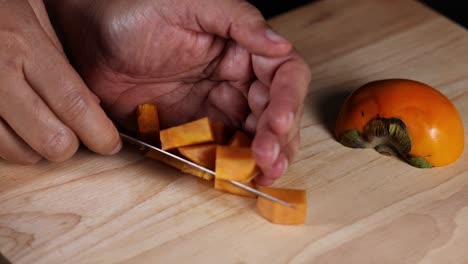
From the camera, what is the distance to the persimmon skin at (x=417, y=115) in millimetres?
1732

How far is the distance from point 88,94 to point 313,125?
64 centimetres

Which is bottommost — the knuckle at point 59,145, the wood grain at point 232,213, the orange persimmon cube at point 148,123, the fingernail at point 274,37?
the wood grain at point 232,213

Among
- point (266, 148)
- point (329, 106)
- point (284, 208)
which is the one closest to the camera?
point (266, 148)

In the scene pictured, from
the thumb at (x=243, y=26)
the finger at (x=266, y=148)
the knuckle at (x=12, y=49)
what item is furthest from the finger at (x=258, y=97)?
the knuckle at (x=12, y=49)

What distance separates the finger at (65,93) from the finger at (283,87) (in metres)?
0.41

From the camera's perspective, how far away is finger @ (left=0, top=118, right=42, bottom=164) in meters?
1.71

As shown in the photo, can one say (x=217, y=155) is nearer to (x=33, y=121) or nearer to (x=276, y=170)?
(x=276, y=170)

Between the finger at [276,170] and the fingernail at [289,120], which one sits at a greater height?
the fingernail at [289,120]

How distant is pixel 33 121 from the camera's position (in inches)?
64.2

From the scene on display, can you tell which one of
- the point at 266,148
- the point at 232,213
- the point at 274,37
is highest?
the point at 274,37

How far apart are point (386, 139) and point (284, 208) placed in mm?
387

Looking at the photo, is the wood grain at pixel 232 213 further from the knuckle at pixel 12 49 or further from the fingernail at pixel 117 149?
the knuckle at pixel 12 49

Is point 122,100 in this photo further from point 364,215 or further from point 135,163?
point 364,215

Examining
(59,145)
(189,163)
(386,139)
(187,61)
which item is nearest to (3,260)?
(59,145)
